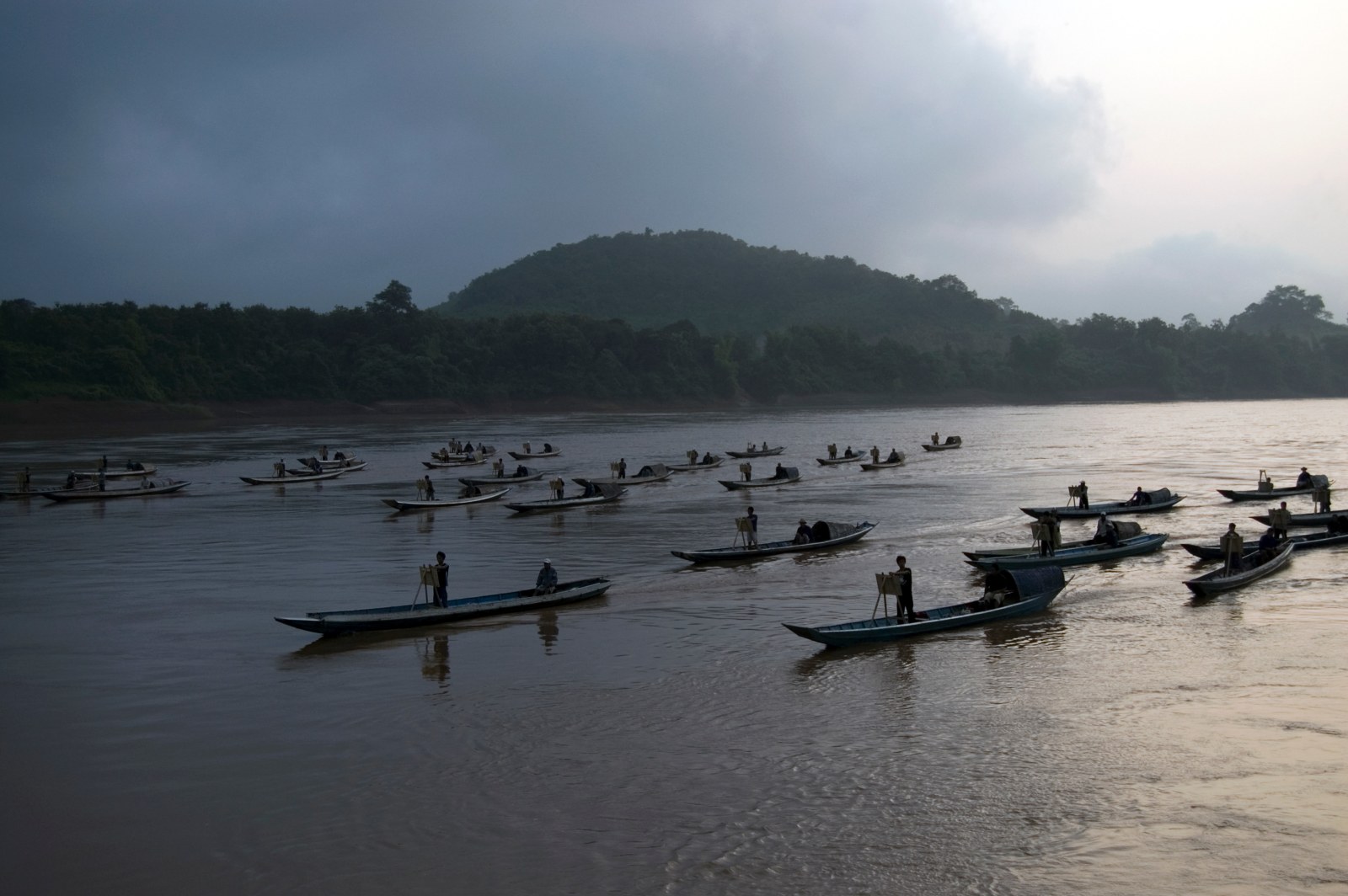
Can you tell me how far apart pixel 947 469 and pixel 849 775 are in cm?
4534

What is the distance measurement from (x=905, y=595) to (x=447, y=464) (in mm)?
43089

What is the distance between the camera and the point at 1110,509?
35.6 m

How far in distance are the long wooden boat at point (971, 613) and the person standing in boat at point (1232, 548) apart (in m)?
4.32

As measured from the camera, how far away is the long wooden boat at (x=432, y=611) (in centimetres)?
1908

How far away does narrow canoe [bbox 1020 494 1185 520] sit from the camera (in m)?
34.6

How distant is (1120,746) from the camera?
13336 mm

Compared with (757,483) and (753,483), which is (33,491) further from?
(757,483)

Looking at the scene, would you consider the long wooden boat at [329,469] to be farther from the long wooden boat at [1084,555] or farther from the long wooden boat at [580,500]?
the long wooden boat at [1084,555]

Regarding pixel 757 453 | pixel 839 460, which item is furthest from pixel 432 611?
pixel 757 453

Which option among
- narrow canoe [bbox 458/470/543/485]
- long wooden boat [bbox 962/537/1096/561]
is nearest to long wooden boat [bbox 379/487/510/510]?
narrow canoe [bbox 458/470/543/485]

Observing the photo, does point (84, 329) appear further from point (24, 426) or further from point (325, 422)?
point (325, 422)

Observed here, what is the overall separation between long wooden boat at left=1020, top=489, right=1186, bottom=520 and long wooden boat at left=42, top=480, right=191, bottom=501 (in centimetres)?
3503

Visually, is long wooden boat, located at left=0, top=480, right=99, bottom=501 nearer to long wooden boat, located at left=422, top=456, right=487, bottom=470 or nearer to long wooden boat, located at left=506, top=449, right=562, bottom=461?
long wooden boat, located at left=422, top=456, right=487, bottom=470

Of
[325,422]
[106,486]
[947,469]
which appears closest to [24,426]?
[325,422]
